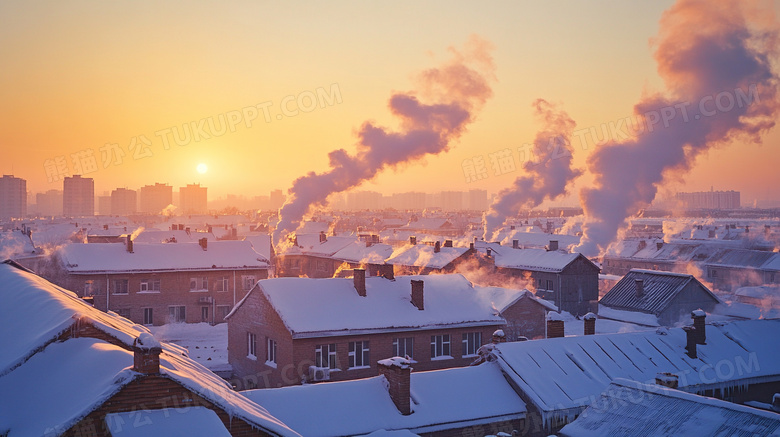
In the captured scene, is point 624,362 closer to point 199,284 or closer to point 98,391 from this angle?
point 98,391

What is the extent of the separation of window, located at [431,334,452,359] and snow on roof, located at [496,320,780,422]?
730cm

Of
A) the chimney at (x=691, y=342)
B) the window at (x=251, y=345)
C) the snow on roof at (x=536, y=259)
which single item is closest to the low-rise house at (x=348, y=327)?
the window at (x=251, y=345)

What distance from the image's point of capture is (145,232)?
87312mm

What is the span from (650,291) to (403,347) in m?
25.9

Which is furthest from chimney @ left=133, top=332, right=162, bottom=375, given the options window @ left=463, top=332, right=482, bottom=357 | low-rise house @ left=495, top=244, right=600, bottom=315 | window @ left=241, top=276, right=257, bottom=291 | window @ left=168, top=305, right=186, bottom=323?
low-rise house @ left=495, top=244, right=600, bottom=315

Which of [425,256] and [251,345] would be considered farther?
[425,256]

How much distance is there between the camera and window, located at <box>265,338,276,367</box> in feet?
99.0

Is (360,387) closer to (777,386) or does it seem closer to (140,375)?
Result: (140,375)

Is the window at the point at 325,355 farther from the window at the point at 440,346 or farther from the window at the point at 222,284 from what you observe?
the window at the point at 222,284

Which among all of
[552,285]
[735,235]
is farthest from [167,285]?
[735,235]

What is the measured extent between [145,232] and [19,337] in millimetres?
75962

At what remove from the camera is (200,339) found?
157ft

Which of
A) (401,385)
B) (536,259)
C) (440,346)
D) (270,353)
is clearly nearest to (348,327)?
(270,353)

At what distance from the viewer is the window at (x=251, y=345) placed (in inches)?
1261
